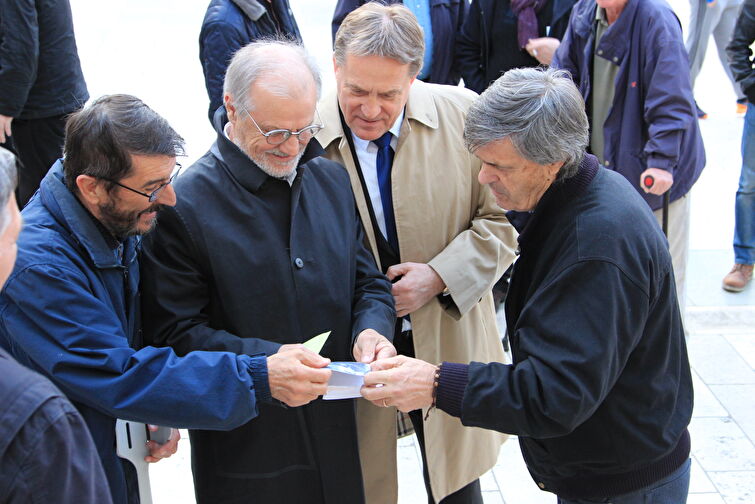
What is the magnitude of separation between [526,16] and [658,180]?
1440 mm

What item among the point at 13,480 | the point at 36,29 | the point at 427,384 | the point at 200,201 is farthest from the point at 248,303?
the point at 36,29

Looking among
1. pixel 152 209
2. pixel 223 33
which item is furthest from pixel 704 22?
pixel 152 209

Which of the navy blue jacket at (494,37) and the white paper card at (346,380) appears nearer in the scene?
the white paper card at (346,380)

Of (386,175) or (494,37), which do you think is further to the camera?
(494,37)

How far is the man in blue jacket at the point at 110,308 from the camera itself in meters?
1.97

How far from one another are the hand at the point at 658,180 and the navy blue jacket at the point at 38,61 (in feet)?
10.7

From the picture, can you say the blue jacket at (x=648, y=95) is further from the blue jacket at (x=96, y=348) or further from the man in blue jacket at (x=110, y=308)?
the blue jacket at (x=96, y=348)

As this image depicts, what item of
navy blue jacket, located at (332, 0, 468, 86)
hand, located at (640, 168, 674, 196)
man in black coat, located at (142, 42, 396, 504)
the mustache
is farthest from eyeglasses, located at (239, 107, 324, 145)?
navy blue jacket, located at (332, 0, 468, 86)

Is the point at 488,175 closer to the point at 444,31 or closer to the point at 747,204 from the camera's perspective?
the point at 444,31

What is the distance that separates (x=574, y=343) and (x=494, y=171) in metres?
0.52

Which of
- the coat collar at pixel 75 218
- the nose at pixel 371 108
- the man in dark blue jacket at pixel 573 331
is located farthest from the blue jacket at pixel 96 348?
the nose at pixel 371 108

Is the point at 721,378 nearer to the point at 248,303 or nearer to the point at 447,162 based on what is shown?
the point at 447,162

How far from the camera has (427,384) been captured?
2.29m

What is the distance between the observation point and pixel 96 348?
201 centimetres
